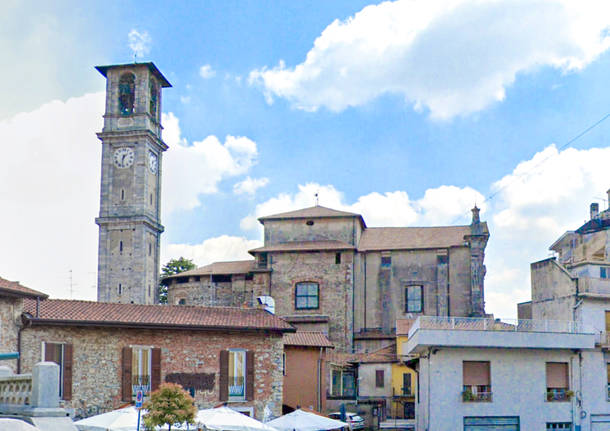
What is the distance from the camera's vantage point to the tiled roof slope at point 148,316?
30297mm

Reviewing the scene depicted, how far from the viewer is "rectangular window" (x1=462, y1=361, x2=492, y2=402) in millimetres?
33656

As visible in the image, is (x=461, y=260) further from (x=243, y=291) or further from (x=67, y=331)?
(x=67, y=331)

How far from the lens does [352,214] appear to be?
5462 centimetres

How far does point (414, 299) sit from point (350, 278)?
4.03 metres

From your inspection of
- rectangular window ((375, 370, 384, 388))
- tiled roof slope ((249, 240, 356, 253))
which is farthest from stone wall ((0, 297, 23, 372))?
tiled roof slope ((249, 240, 356, 253))

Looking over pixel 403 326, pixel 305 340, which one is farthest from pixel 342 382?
pixel 305 340

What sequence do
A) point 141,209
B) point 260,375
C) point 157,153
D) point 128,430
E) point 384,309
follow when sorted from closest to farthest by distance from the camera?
point 128,430
point 260,375
point 384,309
point 141,209
point 157,153

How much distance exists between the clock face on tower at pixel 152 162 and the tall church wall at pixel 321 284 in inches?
435

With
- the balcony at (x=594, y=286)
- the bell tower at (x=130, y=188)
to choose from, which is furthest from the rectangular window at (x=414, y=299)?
the balcony at (x=594, y=286)

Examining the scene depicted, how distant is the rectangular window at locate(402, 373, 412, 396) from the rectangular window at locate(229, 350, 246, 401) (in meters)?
14.8

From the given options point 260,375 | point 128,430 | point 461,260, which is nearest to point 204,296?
point 461,260

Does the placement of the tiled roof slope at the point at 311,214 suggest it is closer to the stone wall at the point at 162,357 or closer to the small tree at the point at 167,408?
the stone wall at the point at 162,357

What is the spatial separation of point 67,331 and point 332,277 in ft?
81.4

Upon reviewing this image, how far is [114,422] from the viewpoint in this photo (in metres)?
23.7
